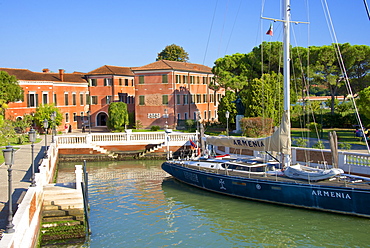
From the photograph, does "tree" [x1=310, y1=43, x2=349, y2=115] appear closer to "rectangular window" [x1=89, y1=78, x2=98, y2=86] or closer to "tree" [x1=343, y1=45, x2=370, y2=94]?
"tree" [x1=343, y1=45, x2=370, y2=94]

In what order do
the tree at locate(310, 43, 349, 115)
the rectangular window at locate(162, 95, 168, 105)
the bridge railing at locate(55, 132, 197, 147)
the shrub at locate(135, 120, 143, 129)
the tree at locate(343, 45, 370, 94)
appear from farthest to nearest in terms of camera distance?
the rectangular window at locate(162, 95, 168, 105) → the shrub at locate(135, 120, 143, 129) → the tree at locate(310, 43, 349, 115) → the tree at locate(343, 45, 370, 94) → the bridge railing at locate(55, 132, 197, 147)

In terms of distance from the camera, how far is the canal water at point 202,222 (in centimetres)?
1550

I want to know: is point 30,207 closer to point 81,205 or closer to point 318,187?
point 81,205

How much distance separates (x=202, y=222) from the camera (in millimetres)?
17859

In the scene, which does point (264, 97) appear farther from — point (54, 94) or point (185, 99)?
point (54, 94)

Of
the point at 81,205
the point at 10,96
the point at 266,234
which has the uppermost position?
the point at 10,96

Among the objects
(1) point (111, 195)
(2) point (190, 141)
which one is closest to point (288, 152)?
(1) point (111, 195)

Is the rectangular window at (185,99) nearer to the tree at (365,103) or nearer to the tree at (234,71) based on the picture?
the tree at (234,71)

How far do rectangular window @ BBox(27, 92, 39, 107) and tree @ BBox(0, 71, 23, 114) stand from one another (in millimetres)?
2914

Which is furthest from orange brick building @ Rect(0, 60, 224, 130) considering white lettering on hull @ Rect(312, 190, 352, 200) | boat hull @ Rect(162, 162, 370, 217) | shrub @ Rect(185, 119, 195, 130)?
white lettering on hull @ Rect(312, 190, 352, 200)

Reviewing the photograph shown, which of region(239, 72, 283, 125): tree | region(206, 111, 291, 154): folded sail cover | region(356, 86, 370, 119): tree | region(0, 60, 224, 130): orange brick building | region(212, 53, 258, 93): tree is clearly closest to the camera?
region(206, 111, 291, 154): folded sail cover

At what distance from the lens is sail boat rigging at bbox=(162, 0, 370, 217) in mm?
17297

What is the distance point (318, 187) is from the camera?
700 inches

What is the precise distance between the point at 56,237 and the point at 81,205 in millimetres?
1590
